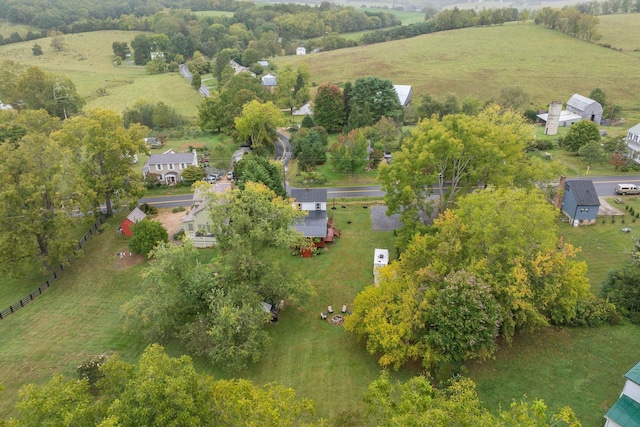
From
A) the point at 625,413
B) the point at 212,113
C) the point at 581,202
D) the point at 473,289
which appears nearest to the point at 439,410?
the point at 473,289

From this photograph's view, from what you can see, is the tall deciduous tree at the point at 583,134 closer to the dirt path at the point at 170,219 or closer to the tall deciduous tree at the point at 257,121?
the tall deciduous tree at the point at 257,121

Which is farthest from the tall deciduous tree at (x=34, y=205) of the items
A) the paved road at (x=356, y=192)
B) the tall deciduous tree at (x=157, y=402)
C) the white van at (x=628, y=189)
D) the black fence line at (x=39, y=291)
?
the white van at (x=628, y=189)

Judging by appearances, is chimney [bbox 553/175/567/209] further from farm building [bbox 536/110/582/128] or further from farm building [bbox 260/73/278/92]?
farm building [bbox 260/73/278/92]

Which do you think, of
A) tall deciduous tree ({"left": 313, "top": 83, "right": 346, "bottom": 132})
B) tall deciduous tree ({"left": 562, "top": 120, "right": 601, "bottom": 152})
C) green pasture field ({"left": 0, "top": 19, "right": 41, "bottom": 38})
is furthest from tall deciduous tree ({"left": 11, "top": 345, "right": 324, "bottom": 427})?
green pasture field ({"left": 0, "top": 19, "right": 41, "bottom": 38})

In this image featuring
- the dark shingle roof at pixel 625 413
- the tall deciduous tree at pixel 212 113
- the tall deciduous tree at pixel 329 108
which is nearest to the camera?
the dark shingle roof at pixel 625 413

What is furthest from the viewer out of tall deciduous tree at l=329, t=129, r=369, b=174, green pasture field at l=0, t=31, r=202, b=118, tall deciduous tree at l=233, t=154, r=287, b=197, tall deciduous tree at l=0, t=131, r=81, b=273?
green pasture field at l=0, t=31, r=202, b=118

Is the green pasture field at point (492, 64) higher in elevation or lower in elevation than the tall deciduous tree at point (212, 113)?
higher
